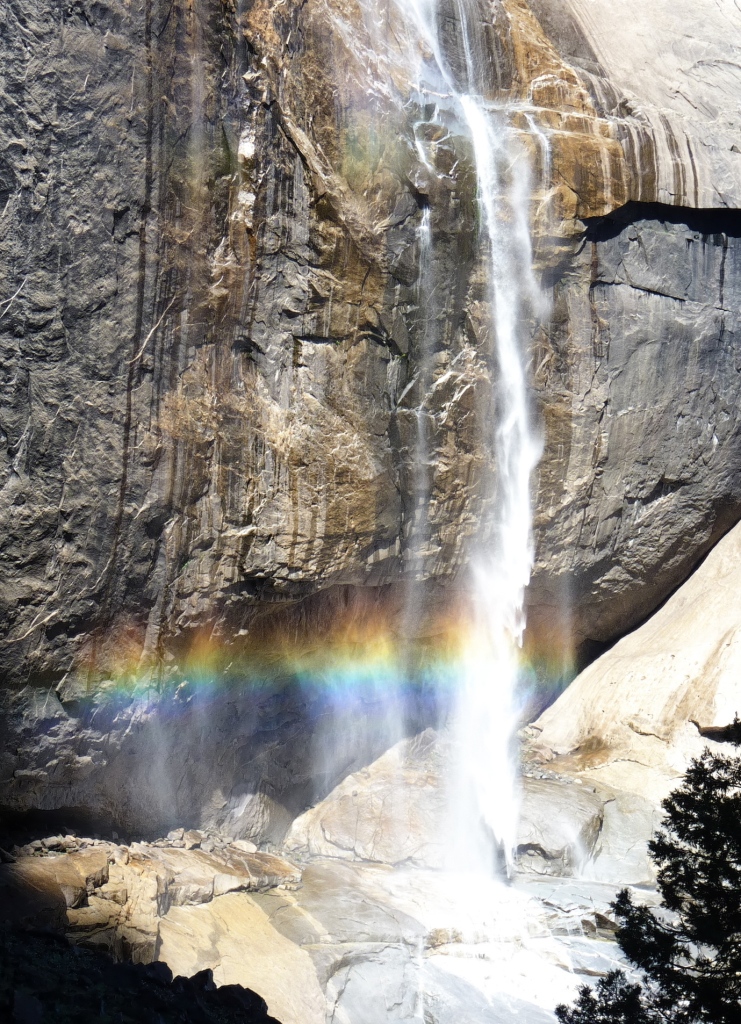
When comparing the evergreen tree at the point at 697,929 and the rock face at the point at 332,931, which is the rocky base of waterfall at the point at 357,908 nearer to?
the rock face at the point at 332,931

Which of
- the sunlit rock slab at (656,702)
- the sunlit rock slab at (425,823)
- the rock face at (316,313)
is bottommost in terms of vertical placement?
the sunlit rock slab at (425,823)

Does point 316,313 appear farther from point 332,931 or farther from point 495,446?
point 332,931

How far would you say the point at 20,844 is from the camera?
904 cm

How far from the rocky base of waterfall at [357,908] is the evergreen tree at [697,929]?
322 cm

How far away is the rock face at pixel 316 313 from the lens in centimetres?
838

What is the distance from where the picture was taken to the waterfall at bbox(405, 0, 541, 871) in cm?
1114

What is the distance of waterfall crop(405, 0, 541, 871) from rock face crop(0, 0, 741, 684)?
25 cm

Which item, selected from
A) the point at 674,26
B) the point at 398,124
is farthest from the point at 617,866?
the point at 674,26

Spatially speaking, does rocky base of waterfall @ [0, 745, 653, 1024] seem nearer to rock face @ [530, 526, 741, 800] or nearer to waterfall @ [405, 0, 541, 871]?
waterfall @ [405, 0, 541, 871]

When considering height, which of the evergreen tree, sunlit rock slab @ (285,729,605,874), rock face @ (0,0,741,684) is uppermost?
rock face @ (0,0,741,684)

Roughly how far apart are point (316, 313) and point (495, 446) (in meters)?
2.88

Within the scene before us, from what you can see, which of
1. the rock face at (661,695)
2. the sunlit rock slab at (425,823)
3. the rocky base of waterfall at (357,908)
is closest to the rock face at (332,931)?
the rocky base of waterfall at (357,908)

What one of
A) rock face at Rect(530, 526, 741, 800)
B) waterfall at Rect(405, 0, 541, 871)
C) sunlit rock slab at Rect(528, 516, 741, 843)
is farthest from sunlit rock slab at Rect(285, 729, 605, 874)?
rock face at Rect(530, 526, 741, 800)

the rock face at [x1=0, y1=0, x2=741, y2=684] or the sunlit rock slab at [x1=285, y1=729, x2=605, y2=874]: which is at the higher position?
the rock face at [x1=0, y1=0, x2=741, y2=684]
